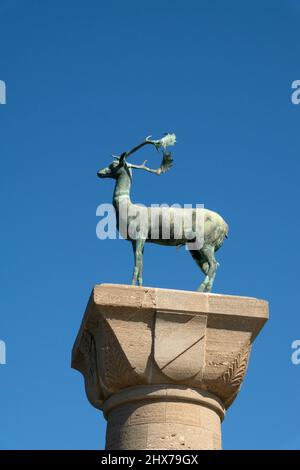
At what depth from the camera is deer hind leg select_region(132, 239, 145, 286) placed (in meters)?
11.2

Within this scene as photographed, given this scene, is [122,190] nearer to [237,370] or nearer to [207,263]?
[207,263]

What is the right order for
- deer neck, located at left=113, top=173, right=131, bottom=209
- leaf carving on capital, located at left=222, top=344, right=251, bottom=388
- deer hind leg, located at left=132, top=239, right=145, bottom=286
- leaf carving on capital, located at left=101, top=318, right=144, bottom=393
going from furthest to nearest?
deer neck, located at left=113, top=173, right=131, bottom=209, deer hind leg, located at left=132, top=239, right=145, bottom=286, leaf carving on capital, located at left=222, top=344, right=251, bottom=388, leaf carving on capital, located at left=101, top=318, right=144, bottom=393

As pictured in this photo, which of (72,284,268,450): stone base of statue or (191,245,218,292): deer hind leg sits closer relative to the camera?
(72,284,268,450): stone base of statue

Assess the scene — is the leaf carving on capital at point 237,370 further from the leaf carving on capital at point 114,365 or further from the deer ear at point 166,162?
the deer ear at point 166,162

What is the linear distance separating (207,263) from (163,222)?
0.87 metres

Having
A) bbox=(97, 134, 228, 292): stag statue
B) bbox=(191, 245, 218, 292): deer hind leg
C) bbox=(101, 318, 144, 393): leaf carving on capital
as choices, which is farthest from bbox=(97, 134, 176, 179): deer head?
bbox=(101, 318, 144, 393): leaf carving on capital

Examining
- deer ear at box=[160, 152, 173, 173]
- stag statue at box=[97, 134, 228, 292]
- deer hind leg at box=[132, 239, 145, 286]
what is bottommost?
deer hind leg at box=[132, 239, 145, 286]

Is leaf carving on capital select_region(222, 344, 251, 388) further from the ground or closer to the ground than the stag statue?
closer to the ground

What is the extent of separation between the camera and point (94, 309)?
10547 mm

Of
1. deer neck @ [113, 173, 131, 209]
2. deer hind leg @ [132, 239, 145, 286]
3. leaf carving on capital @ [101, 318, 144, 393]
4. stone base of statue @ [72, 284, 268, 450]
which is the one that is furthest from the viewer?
deer neck @ [113, 173, 131, 209]

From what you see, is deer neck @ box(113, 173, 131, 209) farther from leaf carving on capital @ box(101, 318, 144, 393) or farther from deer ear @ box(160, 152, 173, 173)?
leaf carving on capital @ box(101, 318, 144, 393)

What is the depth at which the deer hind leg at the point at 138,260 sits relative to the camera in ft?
36.8

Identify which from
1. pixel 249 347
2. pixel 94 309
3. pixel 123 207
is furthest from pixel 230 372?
pixel 123 207
